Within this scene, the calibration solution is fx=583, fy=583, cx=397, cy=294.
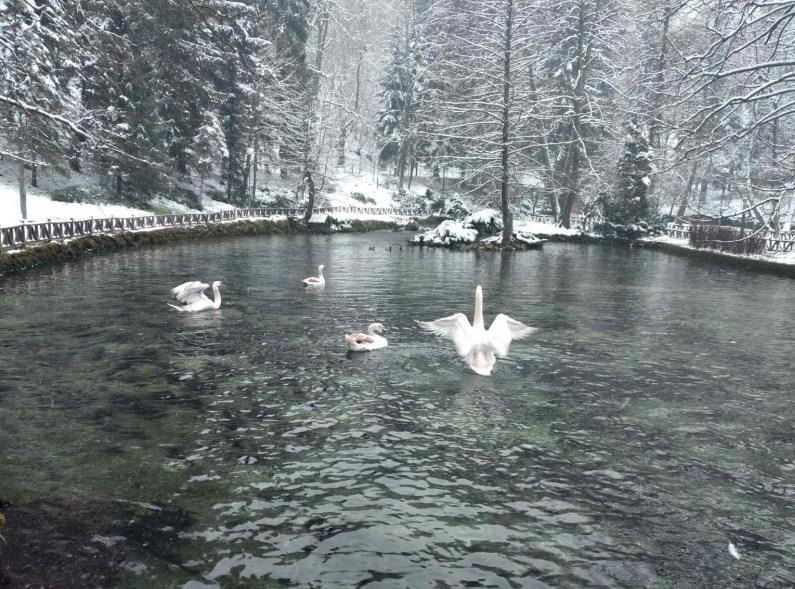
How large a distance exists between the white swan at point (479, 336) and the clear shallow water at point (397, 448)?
0.40 metres

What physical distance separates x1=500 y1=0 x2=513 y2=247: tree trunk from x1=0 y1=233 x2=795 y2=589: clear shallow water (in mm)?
21283

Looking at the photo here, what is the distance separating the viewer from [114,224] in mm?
31516

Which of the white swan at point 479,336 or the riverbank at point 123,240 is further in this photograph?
the riverbank at point 123,240

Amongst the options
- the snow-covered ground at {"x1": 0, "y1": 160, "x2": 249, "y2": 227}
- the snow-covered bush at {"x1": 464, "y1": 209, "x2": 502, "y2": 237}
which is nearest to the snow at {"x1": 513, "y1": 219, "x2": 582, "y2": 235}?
the snow-covered bush at {"x1": 464, "y1": 209, "x2": 502, "y2": 237}

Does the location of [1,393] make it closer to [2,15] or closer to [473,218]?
[2,15]

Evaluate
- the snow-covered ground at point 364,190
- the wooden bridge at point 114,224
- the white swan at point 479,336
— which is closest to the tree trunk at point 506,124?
the wooden bridge at point 114,224

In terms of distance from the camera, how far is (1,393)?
29.6 ft

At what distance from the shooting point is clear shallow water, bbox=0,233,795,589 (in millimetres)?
5391

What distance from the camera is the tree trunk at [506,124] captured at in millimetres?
35562

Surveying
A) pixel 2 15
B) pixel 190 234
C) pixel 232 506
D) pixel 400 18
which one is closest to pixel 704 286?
pixel 232 506

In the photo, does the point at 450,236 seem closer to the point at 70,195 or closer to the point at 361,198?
the point at 70,195

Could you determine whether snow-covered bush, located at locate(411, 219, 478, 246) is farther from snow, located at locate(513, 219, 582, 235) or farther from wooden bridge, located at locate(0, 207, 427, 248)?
wooden bridge, located at locate(0, 207, 427, 248)

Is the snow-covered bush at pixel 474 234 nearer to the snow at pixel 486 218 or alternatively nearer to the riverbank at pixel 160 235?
the snow at pixel 486 218

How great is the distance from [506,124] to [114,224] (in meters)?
23.7
